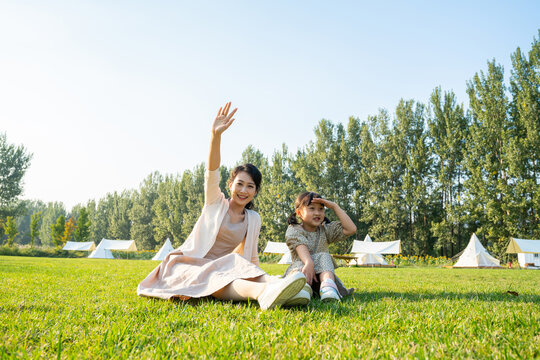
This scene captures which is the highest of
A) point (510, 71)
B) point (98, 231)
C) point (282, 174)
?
point (510, 71)

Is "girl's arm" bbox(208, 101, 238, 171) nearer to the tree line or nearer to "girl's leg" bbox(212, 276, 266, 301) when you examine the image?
"girl's leg" bbox(212, 276, 266, 301)

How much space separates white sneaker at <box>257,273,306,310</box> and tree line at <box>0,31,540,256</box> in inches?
784

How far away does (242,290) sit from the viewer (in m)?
2.17

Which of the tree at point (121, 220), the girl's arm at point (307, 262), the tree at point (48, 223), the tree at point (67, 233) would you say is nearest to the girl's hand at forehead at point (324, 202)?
the girl's arm at point (307, 262)

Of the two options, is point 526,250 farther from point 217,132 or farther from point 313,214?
point 217,132

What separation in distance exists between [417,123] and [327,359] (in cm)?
2484

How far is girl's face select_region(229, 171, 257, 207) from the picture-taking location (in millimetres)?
2822

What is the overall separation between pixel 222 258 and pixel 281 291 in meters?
0.60

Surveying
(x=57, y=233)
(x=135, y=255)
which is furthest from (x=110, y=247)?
(x=57, y=233)

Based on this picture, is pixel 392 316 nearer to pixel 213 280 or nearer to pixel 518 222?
pixel 213 280

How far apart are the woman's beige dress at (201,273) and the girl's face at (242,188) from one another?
19 centimetres

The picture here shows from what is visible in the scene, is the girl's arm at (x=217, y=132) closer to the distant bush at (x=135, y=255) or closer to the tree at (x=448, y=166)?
the tree at (x=448, y=166)

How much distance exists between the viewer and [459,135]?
2106 centimetres

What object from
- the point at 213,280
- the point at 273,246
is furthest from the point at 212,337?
the point at 273,246
